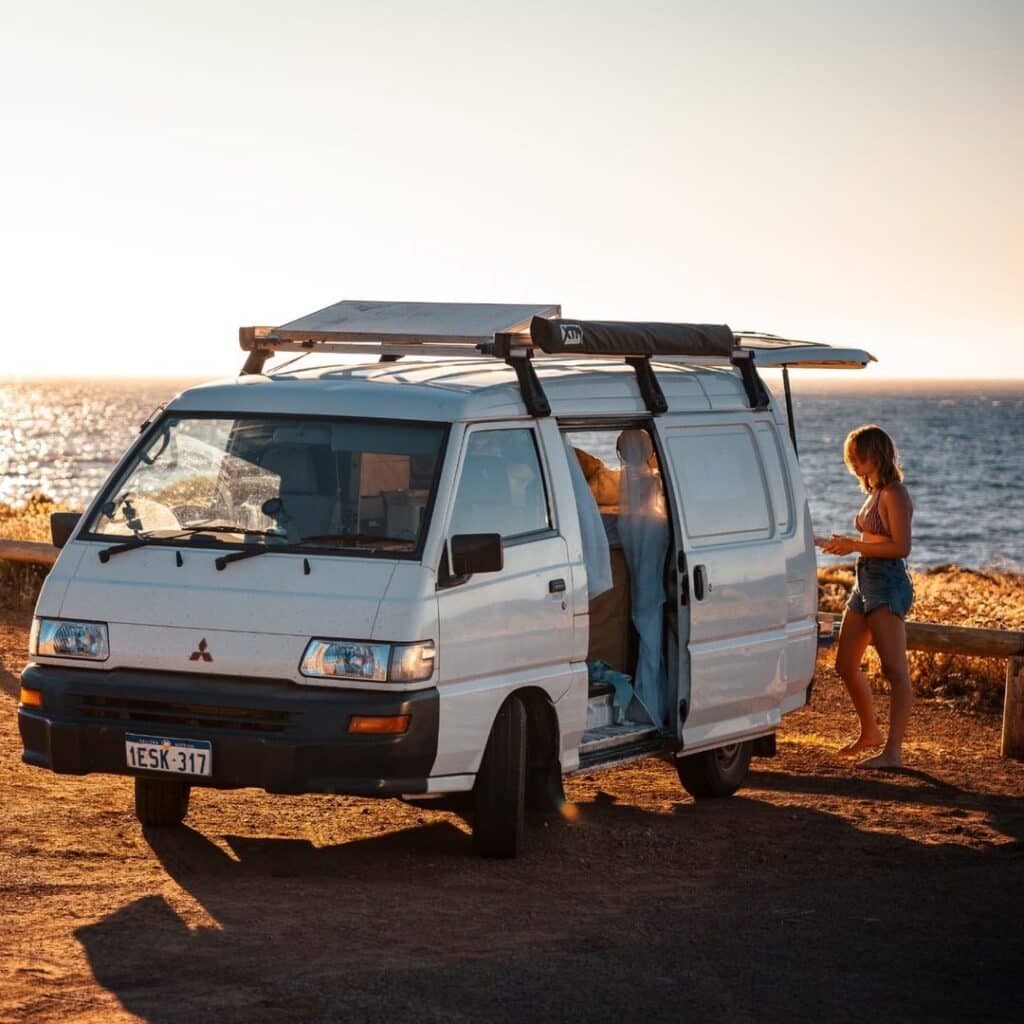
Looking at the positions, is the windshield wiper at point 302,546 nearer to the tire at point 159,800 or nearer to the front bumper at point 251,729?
the front bumper at point 251,729

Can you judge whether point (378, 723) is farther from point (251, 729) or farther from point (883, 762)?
point (883, 762)

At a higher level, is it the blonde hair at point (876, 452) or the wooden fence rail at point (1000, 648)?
the blonde hair at point (876, 452)

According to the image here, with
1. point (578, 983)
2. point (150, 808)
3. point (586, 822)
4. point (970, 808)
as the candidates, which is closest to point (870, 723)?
point (970, 808)

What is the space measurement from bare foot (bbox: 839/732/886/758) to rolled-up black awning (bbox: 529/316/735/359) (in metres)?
2.74

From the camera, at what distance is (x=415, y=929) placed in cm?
746

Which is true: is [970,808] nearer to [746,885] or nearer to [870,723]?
[870,723]

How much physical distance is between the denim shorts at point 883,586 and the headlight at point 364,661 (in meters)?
4.54

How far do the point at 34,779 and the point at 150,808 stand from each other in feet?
4.73

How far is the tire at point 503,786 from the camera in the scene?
863cm

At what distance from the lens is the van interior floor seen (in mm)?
9633

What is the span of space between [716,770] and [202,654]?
11.8 feet

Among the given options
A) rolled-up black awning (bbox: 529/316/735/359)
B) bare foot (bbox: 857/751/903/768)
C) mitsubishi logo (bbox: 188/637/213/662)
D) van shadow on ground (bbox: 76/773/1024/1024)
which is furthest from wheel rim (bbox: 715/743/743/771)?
mitsubishi logo (bbox: 188/637/213/662)

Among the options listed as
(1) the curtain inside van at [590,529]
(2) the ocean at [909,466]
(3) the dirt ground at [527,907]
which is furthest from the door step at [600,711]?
(2) the ocean at [909,466]

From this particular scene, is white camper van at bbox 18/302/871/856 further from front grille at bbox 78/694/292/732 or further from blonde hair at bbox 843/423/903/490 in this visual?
blonde hair at bbox 843/423/903/490
